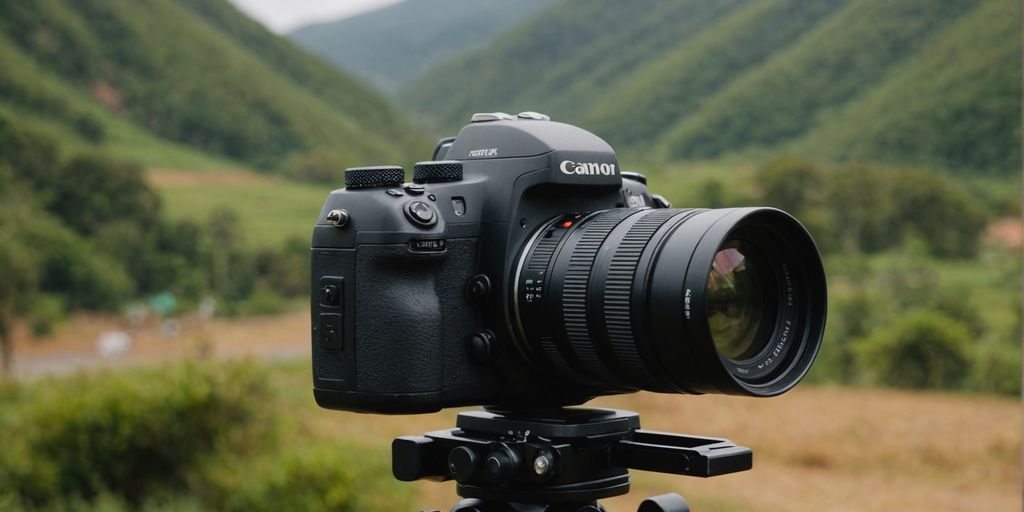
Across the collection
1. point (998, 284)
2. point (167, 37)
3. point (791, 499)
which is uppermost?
point (167, 37)

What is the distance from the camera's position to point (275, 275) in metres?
21.0

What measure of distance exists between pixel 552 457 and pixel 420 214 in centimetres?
48

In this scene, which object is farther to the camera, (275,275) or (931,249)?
(275,275)

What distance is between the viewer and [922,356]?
12.1 meters

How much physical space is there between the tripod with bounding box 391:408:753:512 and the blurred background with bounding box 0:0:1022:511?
8.62 ft

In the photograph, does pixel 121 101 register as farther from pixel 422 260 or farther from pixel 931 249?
pixel 422 260

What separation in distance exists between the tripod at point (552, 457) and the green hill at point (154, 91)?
22.8 metres

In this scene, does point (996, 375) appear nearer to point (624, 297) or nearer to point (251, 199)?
point (624, 297)

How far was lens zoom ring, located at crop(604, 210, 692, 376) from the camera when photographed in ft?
5.70

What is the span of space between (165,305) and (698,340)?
16.6 m

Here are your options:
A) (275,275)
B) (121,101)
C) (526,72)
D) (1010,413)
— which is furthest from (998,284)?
(526,72)

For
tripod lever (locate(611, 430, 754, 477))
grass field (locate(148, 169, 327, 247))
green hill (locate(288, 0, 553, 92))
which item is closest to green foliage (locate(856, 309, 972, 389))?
tripod lever (locate(611, 430, 754, 477))

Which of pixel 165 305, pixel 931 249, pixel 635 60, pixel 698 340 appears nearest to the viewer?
pixel 698 340

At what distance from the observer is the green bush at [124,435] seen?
4.89m
